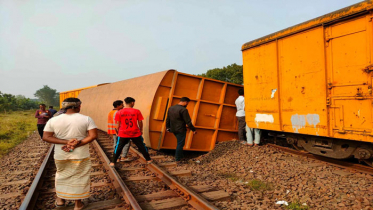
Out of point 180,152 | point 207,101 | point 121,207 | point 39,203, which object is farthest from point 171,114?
point 39,203

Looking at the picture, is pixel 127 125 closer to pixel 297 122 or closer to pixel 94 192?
pixel 94 192

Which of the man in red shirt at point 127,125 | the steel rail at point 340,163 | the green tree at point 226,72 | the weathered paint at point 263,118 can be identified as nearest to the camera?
the steel rail at point 340,163

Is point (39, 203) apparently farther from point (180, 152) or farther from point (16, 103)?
point (16, 103)

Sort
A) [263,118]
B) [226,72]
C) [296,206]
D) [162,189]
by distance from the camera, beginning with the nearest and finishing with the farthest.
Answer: [296,206] → [162,189] → [263,118] → [226,72]

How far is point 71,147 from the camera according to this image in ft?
10.3

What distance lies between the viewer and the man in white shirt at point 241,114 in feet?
24.0

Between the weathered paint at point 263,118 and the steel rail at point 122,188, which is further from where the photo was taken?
the weathered paint at point 263,118

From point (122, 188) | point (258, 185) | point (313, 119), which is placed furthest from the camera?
point (313, 119)

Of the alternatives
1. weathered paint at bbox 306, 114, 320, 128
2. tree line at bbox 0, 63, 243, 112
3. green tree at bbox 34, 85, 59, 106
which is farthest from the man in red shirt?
green tree at bbox 34, 85, 59, 106

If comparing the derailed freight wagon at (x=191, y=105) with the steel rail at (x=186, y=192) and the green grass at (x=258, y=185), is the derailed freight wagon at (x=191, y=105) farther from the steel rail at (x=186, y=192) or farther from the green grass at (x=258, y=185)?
the green grass at (x=258, y=185)

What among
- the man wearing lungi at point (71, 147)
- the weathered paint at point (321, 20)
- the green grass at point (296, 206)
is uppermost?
the weathered paint at point (321, 20)

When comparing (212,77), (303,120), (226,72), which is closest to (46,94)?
(212,77)

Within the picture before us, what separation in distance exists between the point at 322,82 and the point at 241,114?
113 inches

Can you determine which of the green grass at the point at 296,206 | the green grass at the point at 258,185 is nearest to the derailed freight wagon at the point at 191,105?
the green grass at the point at 258,185
